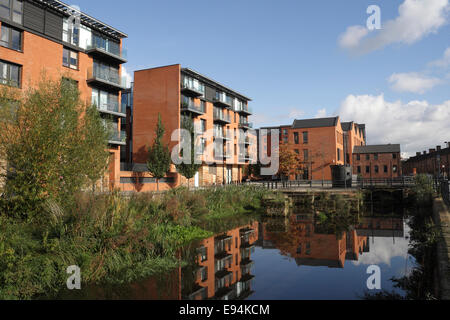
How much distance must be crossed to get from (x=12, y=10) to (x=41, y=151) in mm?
16398

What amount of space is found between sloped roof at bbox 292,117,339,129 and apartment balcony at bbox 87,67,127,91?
3101 centimetres

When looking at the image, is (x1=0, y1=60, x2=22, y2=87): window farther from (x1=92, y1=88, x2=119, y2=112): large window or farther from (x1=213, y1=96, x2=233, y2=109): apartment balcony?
(x1=213, y1=96, x2=233, y2=109): apartment balcony

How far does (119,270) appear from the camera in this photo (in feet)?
23.8

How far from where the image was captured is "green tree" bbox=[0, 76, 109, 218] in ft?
26.2

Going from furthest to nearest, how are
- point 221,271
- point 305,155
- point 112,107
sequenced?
point 305,155, point 112,107, point 221,271

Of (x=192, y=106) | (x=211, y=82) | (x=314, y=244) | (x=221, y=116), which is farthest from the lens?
(x=221, y=116)

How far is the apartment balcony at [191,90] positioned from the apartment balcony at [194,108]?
115cm

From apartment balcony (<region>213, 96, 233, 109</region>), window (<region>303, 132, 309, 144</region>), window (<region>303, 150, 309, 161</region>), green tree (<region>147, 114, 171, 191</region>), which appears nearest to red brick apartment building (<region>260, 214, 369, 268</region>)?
green tree (<region>147, 114, 171, 191</region>)

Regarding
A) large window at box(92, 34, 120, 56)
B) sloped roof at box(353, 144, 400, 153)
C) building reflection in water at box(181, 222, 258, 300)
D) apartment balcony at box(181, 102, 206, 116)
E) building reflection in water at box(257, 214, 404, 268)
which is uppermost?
large window at box(92, 34, 120, 56)

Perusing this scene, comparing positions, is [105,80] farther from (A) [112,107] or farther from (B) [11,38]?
(B) [11,38]

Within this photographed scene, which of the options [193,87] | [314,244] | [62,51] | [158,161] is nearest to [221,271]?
[314,244]

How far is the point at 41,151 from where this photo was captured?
7.96 meters

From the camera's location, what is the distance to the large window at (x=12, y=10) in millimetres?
18125
